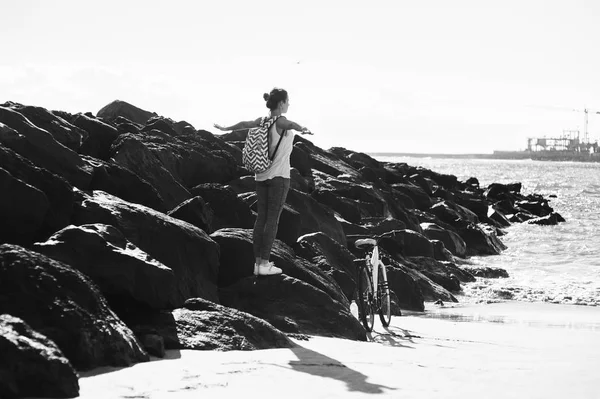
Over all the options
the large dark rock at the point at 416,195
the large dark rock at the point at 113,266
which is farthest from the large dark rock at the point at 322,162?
the large dark rock at the point at 113,266

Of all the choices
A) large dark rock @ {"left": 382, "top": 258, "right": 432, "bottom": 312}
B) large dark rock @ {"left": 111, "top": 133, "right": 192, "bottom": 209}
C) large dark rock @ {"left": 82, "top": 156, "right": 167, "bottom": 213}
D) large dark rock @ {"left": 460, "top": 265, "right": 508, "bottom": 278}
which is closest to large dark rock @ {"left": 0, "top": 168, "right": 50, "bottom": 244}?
large dark rock @ {"left": 82, "top": 156, "right": 167, "bottom": 213}

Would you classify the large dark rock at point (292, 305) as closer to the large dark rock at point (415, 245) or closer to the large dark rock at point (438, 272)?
the large dark rock at point (438, 272)

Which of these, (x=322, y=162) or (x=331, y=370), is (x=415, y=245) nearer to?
(x=322, y=162)

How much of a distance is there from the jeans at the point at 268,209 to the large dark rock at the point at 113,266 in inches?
56.4

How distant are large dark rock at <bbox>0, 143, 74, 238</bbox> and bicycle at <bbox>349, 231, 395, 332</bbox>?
9.72 feet

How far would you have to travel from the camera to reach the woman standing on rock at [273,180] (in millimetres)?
7938

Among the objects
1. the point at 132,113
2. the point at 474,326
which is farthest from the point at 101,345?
the point at 132,113

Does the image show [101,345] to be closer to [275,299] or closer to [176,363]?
[176,363]

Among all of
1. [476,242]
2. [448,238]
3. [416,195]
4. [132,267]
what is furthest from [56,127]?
[416,195]

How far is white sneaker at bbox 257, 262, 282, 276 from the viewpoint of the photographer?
8211 mm

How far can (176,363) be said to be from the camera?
5812 mm

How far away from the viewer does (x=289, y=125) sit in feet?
25.7

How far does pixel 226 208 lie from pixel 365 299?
280 centimetres

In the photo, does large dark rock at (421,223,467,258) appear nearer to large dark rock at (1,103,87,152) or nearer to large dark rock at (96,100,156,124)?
large dark rock at (1,103,87,152)
